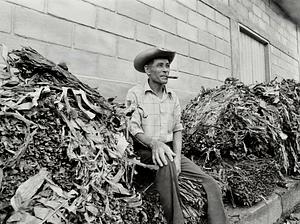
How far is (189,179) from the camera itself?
7.90ft

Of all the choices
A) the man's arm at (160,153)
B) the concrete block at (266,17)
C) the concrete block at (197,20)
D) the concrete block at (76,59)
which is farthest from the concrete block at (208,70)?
the concrete block at (266,17)

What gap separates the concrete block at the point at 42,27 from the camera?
2627 millimetres

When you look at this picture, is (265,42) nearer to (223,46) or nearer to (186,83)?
(223,46)

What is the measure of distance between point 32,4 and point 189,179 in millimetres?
2060

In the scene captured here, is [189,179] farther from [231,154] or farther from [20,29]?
[20,29]

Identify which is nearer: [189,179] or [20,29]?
[189,179]

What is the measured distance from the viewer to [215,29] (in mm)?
5344

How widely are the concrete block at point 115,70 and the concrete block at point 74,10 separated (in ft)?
1.35

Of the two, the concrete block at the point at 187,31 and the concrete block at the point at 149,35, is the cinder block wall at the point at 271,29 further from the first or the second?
the concrete block at the point at 149,35

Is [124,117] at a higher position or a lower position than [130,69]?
lower

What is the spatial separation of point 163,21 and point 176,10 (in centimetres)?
38

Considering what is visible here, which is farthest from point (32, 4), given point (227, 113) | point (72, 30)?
point (227, 113)

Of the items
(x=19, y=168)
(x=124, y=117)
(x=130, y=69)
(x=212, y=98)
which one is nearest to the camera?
(x=19, y=168)

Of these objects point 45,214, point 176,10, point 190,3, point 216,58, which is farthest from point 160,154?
point 216,58
